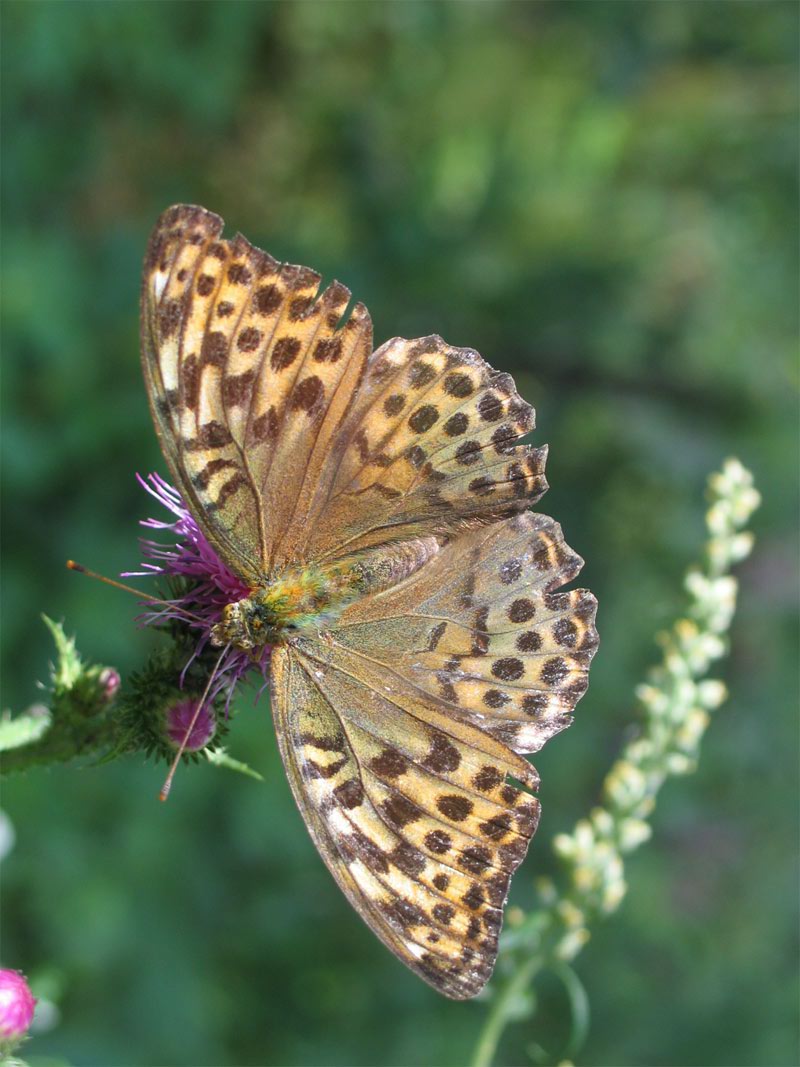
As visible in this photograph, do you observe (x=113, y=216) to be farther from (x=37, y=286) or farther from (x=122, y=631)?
(x=122, y=631)

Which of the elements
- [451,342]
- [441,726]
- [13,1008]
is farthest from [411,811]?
[451,342]

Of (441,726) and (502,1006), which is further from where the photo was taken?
(502,1006)

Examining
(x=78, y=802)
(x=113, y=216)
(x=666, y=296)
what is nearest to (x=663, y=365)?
(x=666, y=296)

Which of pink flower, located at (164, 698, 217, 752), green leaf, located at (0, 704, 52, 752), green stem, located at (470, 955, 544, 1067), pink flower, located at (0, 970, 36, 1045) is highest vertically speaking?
pink flower, located at (164, 698, 217, 752)

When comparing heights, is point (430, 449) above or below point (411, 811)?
above

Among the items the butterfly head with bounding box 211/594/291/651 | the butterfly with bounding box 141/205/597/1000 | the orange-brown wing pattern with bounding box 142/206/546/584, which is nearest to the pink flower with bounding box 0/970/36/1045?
the butterfly with bounding box 141/205/597/1000

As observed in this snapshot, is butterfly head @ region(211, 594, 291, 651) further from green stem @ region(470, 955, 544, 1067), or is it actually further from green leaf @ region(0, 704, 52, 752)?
green stem @ region(470, 955, 544, 1067)

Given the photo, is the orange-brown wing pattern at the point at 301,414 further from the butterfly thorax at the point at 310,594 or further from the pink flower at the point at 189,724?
the pink flower at the point at 189,724

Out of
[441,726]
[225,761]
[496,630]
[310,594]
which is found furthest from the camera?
[310,594]

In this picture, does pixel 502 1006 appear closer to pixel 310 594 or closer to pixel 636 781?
pixel 636 781
